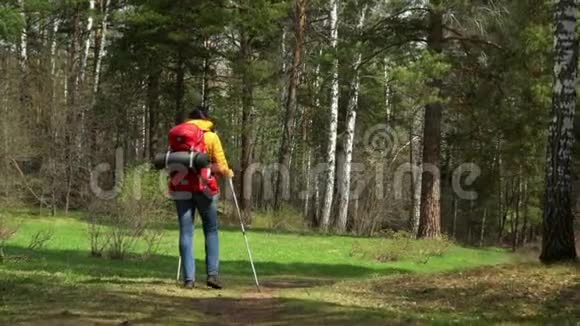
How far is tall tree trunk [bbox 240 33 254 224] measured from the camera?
29.9 m

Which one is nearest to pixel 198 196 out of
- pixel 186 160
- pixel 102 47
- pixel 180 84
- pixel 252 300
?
pixel 186 160

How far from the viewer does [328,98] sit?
36.8 m

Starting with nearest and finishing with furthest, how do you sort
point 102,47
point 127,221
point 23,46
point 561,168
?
point 561,168, point 127,221, point 23,46, point 102,47

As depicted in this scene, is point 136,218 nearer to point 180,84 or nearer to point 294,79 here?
point 294,79

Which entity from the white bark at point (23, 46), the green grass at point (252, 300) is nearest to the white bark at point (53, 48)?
the white bark at point (23, 46)

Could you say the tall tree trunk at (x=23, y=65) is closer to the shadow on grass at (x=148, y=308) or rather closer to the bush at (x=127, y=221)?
the bush at (x=127, y=221)

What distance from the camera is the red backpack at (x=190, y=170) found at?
801cm

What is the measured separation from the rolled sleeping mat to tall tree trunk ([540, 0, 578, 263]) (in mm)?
4571

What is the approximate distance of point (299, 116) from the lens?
4031 centimetres

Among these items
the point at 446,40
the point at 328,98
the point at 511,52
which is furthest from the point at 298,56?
the point at 511,52

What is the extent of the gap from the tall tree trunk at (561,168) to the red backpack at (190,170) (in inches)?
175

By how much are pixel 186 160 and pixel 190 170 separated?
13 cm

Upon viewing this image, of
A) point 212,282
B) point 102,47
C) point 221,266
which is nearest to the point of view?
point 212,282

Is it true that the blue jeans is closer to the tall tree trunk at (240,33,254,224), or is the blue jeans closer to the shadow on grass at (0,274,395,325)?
the shadow on grass at (0,274,395,325)
